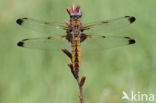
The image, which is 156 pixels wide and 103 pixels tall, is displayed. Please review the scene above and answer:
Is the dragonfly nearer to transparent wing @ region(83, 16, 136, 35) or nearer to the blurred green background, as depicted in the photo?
transparent wing @ region(83, 16, 136, 35)

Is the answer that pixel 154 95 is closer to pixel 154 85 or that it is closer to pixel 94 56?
pixel 154 85

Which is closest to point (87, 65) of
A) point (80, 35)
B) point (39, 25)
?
point (39, 25)

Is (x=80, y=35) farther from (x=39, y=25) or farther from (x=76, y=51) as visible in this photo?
(x=39, y=25)

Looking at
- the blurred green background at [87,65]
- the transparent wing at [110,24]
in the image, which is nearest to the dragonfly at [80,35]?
the transparent wing at [110,24]

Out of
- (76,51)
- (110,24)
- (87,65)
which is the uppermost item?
(110,24)

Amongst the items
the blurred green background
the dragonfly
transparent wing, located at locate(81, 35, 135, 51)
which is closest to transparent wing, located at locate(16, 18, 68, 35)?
the dragonfly

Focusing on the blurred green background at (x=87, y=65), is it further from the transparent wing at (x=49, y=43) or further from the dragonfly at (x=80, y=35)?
the transparent wing at (x=49, y=43)
